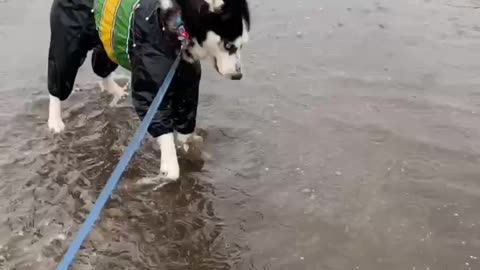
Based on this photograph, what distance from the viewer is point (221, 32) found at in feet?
11.2

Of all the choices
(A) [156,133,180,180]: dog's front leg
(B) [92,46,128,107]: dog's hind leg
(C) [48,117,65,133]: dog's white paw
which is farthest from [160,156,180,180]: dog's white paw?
(B) [92,46,128,107]: dog's hind leg

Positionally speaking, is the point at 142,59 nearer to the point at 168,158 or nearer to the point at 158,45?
the point at 158,45

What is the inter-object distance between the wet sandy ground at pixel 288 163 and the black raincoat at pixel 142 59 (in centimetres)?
39

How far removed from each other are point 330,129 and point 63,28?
1905 mm

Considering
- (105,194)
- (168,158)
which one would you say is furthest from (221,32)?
(105,194)

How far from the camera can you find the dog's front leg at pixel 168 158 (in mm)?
3855

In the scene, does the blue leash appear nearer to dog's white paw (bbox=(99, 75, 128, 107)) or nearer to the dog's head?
the dog's head

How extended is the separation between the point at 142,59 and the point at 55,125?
1.26 meters

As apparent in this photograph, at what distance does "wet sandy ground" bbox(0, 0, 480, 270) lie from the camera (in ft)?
11.1

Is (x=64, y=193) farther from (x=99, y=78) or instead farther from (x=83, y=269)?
(x=99, y=78)

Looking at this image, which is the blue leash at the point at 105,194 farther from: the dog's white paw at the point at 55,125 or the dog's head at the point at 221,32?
the dog's white paw at the point at 55,125

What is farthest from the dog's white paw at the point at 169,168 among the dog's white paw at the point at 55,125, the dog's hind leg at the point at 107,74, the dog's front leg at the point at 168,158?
the dog's hind leg at the point at 107,74

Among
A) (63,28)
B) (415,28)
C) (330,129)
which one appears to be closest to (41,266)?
(63,28)

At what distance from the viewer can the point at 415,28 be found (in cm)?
585
